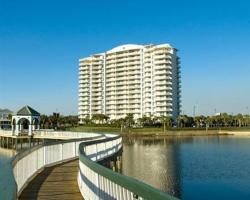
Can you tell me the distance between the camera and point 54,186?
1202 centimetres

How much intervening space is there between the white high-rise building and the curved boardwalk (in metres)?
128

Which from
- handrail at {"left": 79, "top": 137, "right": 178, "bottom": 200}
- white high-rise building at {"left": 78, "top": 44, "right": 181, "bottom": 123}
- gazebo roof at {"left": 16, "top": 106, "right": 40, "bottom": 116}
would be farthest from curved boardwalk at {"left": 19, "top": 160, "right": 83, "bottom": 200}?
white high-rise building at {"left": 78, "top": 44, "right": 181, "bottom": 123}

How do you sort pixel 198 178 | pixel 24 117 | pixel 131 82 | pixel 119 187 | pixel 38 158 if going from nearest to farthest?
pixel 119 187 → pixel 38 158 → pixel 198 178 → pixel 24 117 → pixel 131 82

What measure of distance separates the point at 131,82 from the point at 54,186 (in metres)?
142

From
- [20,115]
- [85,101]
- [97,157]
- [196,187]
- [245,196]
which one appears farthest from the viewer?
[85,101]

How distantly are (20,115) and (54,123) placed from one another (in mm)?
79402

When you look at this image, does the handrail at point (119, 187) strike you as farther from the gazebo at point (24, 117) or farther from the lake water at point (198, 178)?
the gazebo at point (24, 117)

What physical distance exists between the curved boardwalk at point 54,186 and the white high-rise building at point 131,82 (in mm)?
128301

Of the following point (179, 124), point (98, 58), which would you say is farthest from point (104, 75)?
point (179, 124)

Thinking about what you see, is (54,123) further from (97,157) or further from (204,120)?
(97,157)

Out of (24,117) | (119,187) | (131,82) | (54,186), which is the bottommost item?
(54,186)

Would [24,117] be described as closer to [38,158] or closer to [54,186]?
[38,158]

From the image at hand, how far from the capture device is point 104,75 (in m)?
165

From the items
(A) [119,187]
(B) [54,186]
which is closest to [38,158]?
(B) [54,186]
